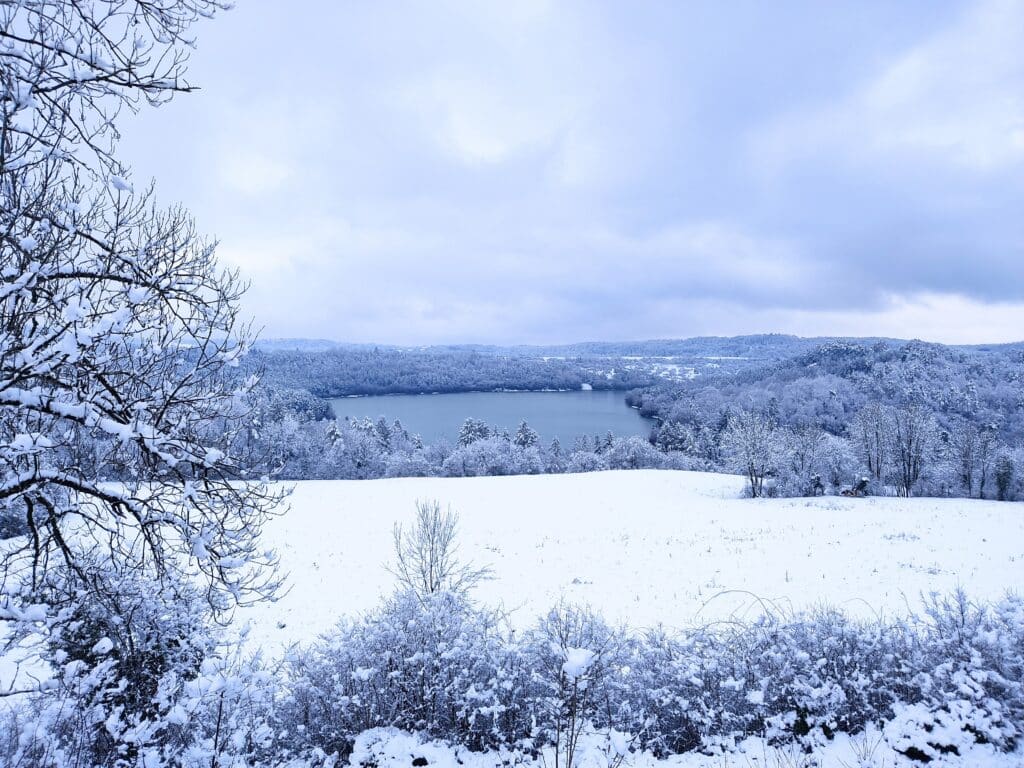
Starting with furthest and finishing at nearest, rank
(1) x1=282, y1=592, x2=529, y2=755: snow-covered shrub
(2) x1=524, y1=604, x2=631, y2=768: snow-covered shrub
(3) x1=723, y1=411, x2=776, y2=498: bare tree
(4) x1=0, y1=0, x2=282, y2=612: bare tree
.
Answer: (3) x1=723, y1=411, x2=776, y2=498: bare tree, (1) x1=282, y1=592, x2=529, y2=755: snow-covered shrub, (2) x1=524, y1=604, x2=631, y2=768: snow-covered shrub, (4) x1=0, y1=0, x2=282, y2=612: bare tree

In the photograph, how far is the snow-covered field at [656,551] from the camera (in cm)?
1212

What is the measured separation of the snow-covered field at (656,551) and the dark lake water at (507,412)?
4518 cm

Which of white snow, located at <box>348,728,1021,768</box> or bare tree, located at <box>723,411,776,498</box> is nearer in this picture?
white snow, located at <box>348,728,1021,768</box>

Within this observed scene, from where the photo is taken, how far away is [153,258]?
414 cm

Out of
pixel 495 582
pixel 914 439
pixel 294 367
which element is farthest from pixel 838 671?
pixel 294 367

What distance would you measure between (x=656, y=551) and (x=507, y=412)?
3629 inches

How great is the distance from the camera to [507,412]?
109312 mm

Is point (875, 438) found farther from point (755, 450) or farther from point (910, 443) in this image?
point (755, 450)

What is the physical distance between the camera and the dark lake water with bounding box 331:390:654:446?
85.0m

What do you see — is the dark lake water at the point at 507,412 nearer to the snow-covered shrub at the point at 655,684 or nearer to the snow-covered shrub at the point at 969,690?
the snow-covered shrub at the point at 655,684

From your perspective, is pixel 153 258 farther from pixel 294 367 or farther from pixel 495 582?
pixel 294 367

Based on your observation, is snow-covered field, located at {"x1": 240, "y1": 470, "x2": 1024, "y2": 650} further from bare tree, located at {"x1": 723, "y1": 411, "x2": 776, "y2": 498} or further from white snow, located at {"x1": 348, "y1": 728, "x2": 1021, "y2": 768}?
bare tree, located at {"x1": 723, "y1": 411, "x2": 776, "y2": 498}

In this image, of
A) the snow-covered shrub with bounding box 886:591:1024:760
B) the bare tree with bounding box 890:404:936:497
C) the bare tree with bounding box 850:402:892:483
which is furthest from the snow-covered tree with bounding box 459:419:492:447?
the snow-covered shrub with bounding box 886:591:1024:760

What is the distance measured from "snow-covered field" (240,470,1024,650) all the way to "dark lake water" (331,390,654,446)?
45180 mm
